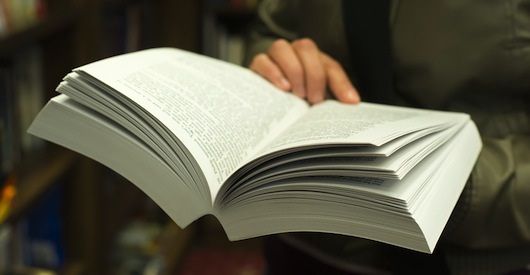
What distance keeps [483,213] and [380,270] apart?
12cm

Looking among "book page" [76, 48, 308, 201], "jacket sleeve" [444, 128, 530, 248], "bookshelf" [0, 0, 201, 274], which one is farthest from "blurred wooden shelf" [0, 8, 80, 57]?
"jacket sleeve" [444, 128, 530, 248]

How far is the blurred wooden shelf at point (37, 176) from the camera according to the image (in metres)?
1.22

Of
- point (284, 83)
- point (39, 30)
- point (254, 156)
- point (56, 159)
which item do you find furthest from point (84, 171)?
point (254, 156)

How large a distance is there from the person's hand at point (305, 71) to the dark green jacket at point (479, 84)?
3 centimetres

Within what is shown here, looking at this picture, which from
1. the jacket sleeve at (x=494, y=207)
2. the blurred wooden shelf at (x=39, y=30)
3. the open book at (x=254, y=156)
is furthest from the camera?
the blurred wooden shelf at (x=39, y=30)

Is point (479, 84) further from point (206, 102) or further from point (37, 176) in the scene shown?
point (37, 176)

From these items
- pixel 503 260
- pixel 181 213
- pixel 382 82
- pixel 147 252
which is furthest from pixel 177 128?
pixel 147 252

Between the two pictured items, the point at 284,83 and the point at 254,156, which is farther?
the point at 284,83

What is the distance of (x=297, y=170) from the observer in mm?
521

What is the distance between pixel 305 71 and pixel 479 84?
17 cm

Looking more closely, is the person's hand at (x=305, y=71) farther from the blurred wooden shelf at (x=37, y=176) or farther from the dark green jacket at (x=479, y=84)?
the blurred wooden shelf at (x=37, y=176)

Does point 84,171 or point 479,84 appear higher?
point 479,84

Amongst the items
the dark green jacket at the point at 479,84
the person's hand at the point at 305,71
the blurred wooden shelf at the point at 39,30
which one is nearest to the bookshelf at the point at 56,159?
the blurred wooden shelf at the point at 39,30

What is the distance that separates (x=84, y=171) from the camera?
151 centimetres
